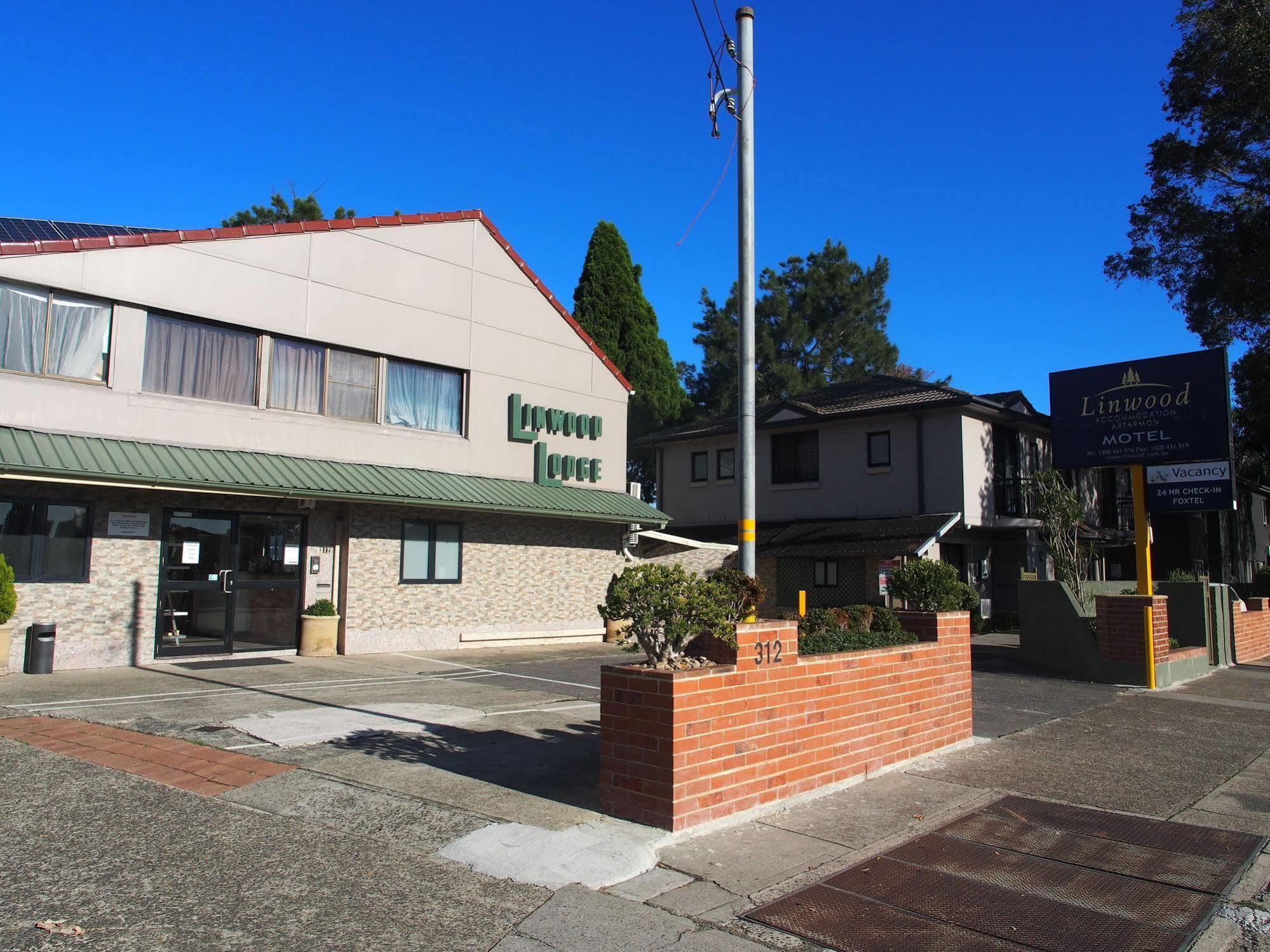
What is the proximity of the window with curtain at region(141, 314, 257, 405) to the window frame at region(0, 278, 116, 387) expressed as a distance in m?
0.50

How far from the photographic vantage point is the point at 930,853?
18.3 ft

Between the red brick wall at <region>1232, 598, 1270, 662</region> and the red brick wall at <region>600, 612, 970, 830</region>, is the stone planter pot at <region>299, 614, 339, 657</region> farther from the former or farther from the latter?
the red brick wall at <region>1232, 598, 1270, 662</region>

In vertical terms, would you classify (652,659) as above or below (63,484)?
below

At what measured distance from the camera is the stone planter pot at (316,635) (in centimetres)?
1522

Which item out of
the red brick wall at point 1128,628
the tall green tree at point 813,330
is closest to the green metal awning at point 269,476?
the red brick wall at point 1128,628

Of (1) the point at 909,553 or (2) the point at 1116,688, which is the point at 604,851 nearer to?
(2) the point at 1116,688

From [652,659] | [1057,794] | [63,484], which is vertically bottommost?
[1057,794]

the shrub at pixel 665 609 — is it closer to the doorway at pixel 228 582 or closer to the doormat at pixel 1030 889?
the doormat at pixel 1030 889

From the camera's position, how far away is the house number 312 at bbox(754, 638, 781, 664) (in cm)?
639

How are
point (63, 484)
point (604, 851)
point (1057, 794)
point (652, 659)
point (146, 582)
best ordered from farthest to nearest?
point (146, 582)
point (63, 484)
point (1057, 794)
point (652, 659)
point (604, 851)

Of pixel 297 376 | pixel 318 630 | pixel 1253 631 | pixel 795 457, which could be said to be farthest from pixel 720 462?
pixel 318 630

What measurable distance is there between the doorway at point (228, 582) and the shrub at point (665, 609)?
33.6 ft

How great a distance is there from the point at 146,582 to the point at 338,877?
1040cm

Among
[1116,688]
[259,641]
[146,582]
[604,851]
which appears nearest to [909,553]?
[1116,688]
